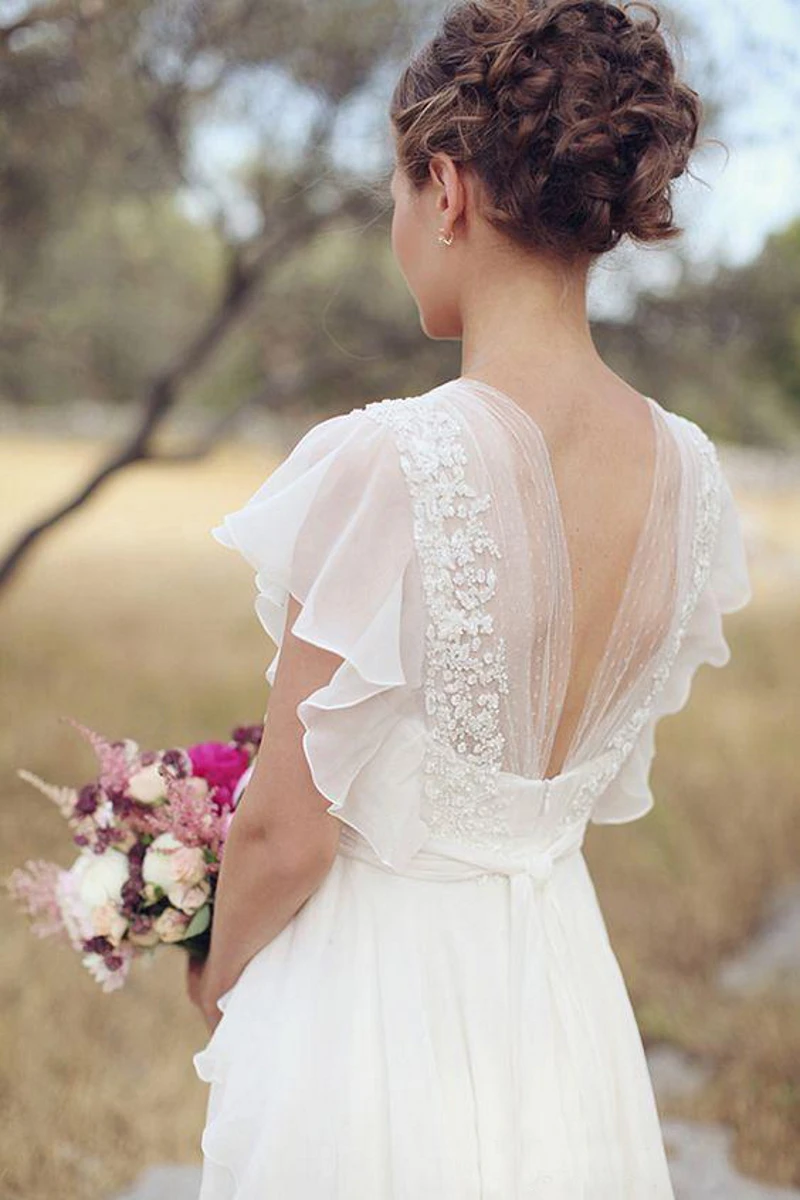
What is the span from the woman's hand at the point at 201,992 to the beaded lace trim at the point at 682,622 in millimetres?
603

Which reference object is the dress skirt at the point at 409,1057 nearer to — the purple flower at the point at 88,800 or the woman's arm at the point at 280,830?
the woman's arm at the point at 280,830

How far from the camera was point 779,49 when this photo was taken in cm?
467

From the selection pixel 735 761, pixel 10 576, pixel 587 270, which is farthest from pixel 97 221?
pixel 587 270

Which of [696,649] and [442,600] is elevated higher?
[442,600]

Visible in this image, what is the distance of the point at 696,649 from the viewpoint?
89.6 inches

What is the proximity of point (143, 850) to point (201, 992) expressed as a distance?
239 millimetres

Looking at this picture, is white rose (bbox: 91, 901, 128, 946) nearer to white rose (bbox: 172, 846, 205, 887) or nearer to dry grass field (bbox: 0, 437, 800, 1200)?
white rose (bbox: 172, 846, 205, 887)

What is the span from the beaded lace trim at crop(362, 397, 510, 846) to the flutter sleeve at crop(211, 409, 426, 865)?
0.02 meters

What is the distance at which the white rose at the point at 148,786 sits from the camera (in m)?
2.03

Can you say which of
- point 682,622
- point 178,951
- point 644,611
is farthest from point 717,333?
point 644,611

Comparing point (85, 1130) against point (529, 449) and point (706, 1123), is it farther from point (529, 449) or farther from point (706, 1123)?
point (529, 449)

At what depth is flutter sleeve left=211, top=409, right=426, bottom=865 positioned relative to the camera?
1.60m

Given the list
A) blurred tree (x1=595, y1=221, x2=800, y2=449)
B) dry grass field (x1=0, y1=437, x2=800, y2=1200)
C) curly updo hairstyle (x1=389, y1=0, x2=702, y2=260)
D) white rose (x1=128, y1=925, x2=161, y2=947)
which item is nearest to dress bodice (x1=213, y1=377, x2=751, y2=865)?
curly updo hairstyle (x1=389, y1=0, x2=702, y2=260)

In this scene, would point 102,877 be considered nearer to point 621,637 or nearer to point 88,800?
point 88,800
